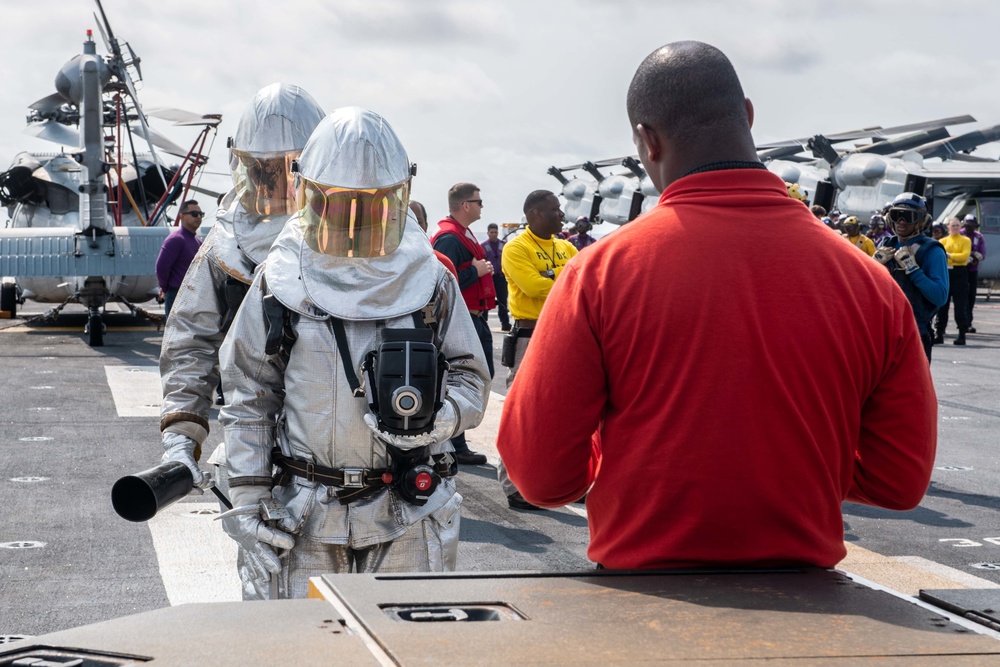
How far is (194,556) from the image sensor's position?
5863 mm

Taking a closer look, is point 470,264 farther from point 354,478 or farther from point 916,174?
point 916,174

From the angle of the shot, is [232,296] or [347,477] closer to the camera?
[347,477]

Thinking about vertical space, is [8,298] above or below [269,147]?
below

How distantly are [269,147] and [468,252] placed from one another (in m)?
4.06

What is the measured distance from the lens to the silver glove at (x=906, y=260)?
7.81m

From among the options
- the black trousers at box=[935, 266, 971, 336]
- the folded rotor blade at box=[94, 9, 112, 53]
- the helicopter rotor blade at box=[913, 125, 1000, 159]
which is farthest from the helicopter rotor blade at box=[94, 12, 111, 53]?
the helicopter rotor blade at box=[913, 125, 1000, 159]

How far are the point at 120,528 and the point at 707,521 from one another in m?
5.16

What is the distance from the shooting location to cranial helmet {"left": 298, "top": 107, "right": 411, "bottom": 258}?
3248mm

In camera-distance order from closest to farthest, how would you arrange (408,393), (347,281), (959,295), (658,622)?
(658,622), (408,393), (347,281), (959,295)

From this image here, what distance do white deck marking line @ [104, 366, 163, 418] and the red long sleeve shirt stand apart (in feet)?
29.5

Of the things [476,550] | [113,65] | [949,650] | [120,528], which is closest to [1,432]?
[120,528]

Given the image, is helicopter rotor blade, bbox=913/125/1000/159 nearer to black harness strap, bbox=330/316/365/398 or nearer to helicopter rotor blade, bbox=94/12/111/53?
helicopter rotor blade, bbox=94/12/111/53

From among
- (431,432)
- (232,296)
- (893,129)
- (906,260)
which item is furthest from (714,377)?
(893,129)

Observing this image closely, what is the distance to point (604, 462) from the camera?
6.77 feet
